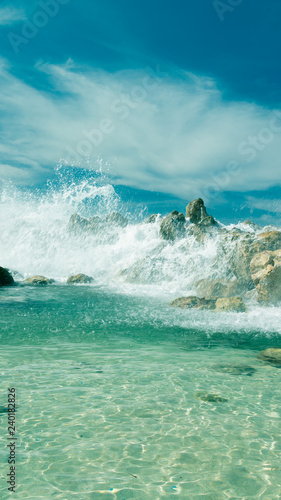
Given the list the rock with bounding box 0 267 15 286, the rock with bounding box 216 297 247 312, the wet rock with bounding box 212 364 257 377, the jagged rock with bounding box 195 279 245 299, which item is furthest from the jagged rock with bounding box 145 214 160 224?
the wet rock with bounding box 212 364 257 377

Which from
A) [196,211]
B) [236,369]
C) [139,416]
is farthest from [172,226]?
[139,416]

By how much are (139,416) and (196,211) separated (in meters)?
33.2

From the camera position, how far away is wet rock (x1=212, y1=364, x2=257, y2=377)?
8.66m

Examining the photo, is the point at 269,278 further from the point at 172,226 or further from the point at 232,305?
the point at 172,226

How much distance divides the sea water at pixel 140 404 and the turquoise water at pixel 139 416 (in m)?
0.02

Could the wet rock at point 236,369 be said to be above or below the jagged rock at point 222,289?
below

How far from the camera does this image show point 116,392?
712 cm

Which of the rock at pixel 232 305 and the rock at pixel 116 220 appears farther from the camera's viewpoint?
the rock at pixel 116 220

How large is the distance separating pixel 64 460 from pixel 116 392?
2.44m

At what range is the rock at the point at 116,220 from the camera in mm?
48106

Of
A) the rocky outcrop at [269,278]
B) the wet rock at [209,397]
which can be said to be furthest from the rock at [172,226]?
the wet rock at [209,397]

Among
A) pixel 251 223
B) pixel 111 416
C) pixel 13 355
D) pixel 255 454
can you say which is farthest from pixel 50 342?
pixel 251 223

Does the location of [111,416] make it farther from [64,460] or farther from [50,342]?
[50,342]

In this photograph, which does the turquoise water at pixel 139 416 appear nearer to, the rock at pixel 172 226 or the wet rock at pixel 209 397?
the wet rock at pixel 209 397
